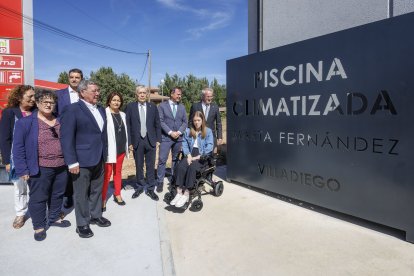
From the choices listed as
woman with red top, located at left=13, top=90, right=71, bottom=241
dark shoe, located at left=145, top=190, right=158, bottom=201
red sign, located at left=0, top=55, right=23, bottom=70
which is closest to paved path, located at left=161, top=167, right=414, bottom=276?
dark shoe, located at left=145, top=190, right=158, bottom=201

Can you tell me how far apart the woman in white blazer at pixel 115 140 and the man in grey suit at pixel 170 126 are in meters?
0.89

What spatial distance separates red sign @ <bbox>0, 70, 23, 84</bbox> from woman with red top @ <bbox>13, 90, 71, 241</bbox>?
3.32m

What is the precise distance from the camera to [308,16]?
218 inches

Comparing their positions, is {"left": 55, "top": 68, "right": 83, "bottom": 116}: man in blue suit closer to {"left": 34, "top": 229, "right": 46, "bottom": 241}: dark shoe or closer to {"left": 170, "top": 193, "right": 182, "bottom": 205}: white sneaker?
{"left": 34, "top": 229, "right": 46, "bottom": 241}: dark shoe

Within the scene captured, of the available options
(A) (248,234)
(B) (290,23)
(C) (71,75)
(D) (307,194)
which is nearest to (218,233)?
(A) (248,234)

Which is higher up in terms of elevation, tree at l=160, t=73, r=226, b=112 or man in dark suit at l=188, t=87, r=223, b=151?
tree at l=160, t=73, r=226, b=112

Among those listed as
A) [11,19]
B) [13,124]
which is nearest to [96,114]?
[13,124]

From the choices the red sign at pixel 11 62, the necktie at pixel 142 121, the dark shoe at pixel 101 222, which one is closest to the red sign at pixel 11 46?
the red sign at pixel 11 62

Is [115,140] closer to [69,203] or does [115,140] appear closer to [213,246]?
[69,203]

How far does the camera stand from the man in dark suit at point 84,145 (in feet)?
10.6

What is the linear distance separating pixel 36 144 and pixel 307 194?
140 inches

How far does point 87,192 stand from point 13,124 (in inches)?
54.6

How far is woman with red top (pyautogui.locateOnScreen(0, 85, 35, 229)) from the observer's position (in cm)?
379

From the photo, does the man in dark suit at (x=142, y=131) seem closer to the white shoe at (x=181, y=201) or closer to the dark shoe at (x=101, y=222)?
the white shoe at (x=181, y=201)
